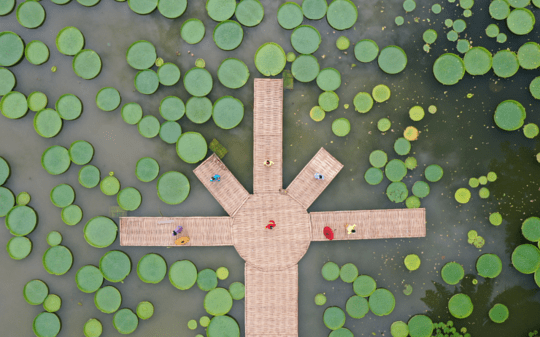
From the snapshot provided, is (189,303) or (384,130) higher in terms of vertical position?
(384,130)

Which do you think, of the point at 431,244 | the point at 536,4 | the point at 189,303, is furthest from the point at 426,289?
the point at 536,4

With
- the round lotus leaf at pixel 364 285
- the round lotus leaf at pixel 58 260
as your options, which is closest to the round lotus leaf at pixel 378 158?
the round lotus leaf at pixel 364 285

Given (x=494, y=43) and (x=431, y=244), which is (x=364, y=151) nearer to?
(x=431, y=244)

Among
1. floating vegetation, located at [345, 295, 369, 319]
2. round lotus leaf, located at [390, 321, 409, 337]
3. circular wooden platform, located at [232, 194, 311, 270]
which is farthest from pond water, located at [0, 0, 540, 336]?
circular wooden platform, located at [232, 194, 311, 270]

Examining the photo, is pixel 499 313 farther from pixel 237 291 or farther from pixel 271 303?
pixel 237 291

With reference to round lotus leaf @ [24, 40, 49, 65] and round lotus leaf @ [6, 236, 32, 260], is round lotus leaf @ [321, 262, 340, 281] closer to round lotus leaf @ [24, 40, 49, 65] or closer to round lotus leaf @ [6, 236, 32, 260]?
round lotus leaf @ [6, 236, 32, 260]

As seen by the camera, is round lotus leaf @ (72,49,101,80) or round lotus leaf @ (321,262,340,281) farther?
round lotus leaf @ (321,262,340,281)

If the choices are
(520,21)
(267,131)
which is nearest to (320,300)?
(267,131)
